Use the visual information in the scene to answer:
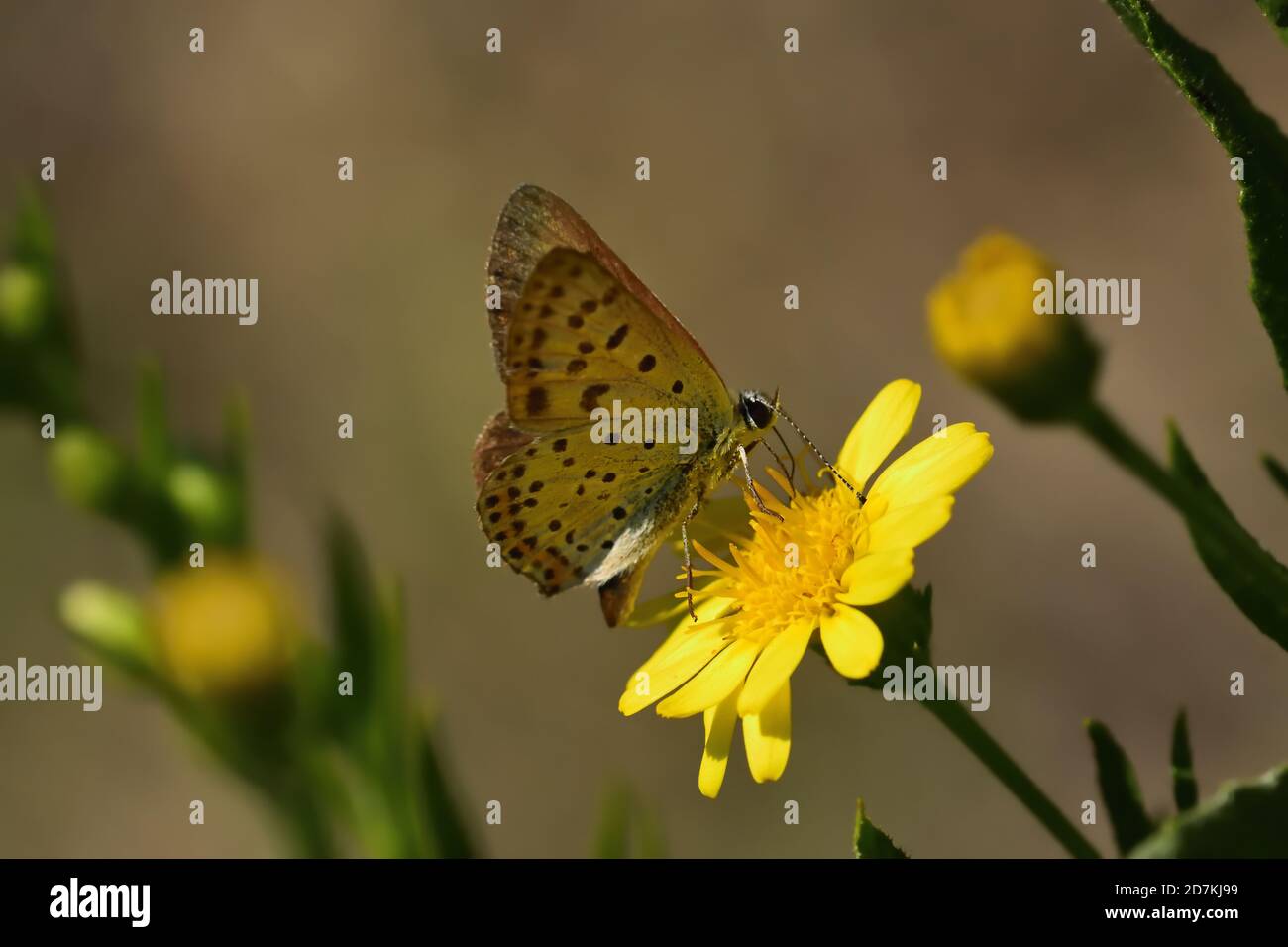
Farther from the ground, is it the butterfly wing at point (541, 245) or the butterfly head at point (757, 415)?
the butterfly wing at point (541, 245)

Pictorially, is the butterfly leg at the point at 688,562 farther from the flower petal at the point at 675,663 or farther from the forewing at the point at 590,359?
the forewing at the point at 590,359

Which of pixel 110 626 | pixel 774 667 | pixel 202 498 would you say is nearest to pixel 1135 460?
pixel 774 667

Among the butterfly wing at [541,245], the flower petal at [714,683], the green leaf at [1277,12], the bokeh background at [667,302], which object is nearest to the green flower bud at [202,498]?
the butterfly wing at [541,245]

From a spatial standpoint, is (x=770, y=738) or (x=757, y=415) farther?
(x=757, y=415)

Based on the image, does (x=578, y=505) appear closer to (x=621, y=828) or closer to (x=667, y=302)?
(x=621, y=828)

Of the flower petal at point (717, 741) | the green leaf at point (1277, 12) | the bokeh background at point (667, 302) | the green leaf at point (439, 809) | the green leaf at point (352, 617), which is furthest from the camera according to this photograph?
the bokeh background at point (667, 302)

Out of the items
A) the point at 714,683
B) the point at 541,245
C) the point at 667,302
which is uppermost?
the point at 667,302
